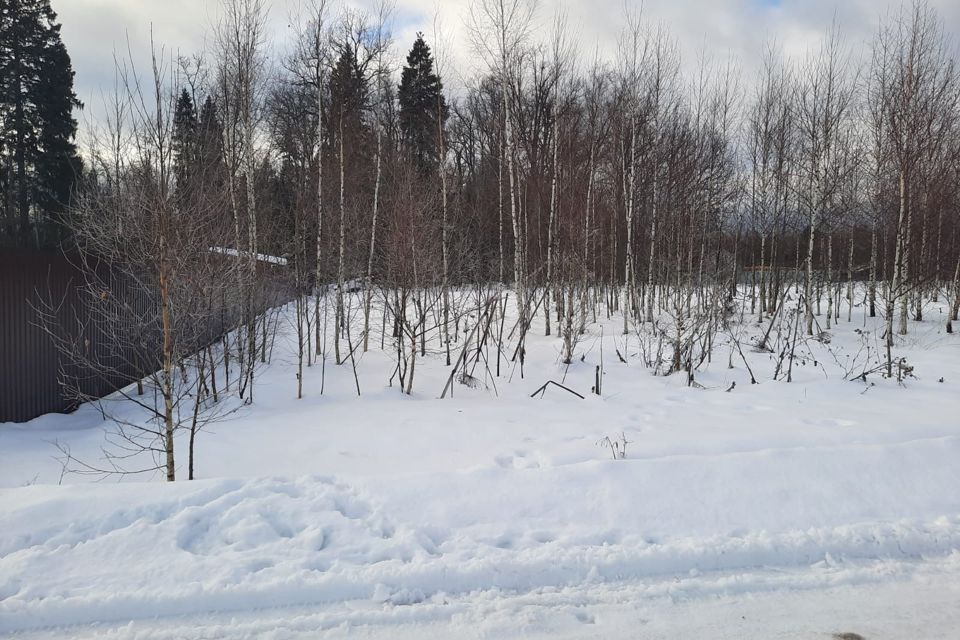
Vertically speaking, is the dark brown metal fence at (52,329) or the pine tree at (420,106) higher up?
the pine tree at (420,106)

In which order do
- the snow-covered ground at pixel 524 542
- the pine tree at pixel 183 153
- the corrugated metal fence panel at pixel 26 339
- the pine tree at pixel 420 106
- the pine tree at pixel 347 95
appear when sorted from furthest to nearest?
the pine tree at pixel 420 106, the pine tree at pixel 347 95, the corrugated metal fence panel at pixel 26 339, the pine tree at pixel 183 153, the snow-covered ground at pixel 524 542

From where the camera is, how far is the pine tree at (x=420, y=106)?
27734 millimetres

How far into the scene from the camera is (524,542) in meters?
3.76

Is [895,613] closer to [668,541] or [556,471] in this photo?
[668,541]

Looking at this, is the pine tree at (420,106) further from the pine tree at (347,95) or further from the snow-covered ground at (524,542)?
the snow-covered ground at (524,542)

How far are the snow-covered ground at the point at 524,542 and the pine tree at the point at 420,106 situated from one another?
76.6 ft

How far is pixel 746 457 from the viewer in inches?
192

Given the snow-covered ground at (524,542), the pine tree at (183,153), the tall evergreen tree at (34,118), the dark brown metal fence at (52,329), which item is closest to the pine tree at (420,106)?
the tall evergreen tree at (34,118)

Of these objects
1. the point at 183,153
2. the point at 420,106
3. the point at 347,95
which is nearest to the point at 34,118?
the point at 420,106

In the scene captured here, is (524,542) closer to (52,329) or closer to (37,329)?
(37,329)

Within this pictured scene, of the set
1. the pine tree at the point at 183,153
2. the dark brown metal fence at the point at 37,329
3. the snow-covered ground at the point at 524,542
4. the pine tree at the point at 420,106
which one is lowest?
the snow-covered ground at the point at 524,542

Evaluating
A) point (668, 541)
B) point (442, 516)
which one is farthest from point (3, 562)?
point (668, 541)

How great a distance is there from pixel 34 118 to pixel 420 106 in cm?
1838

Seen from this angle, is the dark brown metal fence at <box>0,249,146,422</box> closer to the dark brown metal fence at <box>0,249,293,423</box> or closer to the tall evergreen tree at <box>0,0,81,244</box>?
the dark brown metal fence at <box>0,249,293,423</box>
